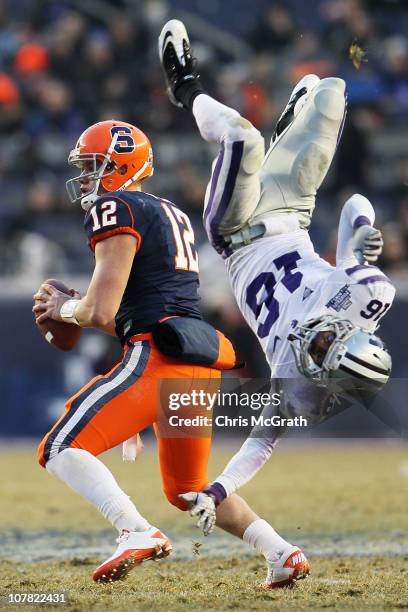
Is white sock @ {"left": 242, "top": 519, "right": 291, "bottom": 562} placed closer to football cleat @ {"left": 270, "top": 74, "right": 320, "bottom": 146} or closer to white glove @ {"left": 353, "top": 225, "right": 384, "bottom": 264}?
white glove @ {"left": 353, "top": 225, "right": 384, "bottom": 264}

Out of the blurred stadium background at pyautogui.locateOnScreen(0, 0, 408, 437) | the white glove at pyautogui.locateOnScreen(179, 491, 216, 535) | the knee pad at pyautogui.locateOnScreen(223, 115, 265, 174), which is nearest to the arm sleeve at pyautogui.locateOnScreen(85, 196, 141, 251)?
the knee pad at pyautogui.locateOnScreen(223, 115, 265, 174)

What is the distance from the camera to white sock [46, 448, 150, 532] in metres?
4.45

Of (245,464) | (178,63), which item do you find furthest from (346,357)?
(178,63)

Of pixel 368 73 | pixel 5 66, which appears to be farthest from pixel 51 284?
pixel 5 66

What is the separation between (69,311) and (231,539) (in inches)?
96.5

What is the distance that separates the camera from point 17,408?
10938mm

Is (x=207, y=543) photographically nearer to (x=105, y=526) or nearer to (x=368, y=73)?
(x=105, y=526)

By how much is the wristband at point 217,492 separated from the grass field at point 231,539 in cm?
39

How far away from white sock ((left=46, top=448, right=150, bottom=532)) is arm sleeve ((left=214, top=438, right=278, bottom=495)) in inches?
14.8

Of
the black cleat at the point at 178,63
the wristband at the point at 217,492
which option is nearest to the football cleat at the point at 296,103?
the black cleat at the point at 178,63

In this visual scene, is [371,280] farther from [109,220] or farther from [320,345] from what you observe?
[109,220]

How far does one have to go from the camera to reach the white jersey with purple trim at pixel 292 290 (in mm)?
4367

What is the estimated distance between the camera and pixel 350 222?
461 cm

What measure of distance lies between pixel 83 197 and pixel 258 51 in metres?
8.60
